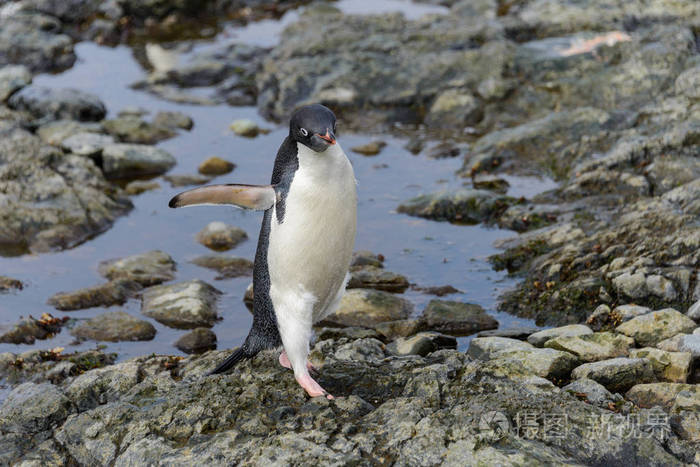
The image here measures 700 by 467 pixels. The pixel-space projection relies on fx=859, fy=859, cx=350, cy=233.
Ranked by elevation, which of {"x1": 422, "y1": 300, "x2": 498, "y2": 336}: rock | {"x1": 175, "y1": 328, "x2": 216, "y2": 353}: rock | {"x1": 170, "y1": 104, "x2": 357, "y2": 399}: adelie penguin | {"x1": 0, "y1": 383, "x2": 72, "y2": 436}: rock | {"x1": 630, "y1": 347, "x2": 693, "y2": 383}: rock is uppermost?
{"x1": 170, "y1": 104, "x2": 357, "y2": 399}: adelie penguin

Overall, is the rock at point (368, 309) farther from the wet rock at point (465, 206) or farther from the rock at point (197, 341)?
the wet rock at point (465, 206)

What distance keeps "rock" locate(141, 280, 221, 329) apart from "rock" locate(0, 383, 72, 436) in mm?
2376

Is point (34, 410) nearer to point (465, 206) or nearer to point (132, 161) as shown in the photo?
point (465, 206)

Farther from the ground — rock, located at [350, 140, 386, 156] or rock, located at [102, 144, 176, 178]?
rock, located at [350, 140, 386, 156]

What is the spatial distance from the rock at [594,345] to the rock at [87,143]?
7.84 metres

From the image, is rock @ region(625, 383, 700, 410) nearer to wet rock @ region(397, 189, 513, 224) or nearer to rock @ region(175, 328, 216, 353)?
rock @ region(175, 328, 216, 353)

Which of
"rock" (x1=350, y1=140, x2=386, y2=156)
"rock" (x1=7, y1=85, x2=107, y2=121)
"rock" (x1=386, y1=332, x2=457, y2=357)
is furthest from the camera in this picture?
"rock" (x1=7, y1=85, x2=107, y2=121)

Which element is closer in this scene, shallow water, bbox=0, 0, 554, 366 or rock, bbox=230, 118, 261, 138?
shallow water, bbox=0, 0, 554, 366

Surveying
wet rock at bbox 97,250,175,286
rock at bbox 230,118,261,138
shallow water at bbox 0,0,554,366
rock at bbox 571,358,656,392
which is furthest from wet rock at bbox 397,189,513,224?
rock at bbox 571,358,656,392

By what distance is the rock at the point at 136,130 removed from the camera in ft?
42.5

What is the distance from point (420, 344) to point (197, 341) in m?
2.12

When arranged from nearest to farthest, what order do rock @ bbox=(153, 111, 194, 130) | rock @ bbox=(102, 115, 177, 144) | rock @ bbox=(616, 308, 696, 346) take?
1. rock @ bbox=(616, 308, 696, 346)
2. rock @ bbox=(102, 115, 177, 144)
3. rock @ bbox=(153, 111, 194, 130)

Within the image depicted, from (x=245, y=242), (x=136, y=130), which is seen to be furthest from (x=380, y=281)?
(x=136, y=130)

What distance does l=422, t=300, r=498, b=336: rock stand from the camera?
7.33m
